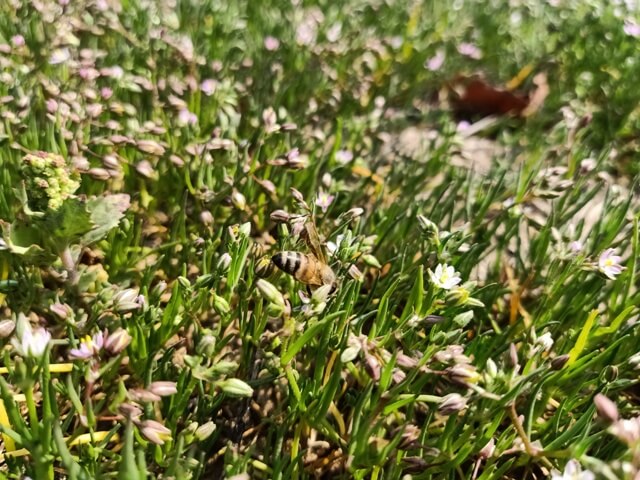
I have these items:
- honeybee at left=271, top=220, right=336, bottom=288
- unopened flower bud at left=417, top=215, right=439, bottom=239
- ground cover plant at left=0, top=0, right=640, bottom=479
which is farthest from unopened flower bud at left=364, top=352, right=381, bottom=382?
unopened flower bud at left=417, top=215, right=439, bottom=239

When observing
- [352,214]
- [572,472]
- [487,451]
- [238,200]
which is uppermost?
[352,214]

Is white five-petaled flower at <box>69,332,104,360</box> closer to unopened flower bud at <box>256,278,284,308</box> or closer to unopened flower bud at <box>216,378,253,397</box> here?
unopened flower bud at <box>216,378,253,397</box>

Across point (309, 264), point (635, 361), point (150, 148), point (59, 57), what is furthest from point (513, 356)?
point (59, 57)

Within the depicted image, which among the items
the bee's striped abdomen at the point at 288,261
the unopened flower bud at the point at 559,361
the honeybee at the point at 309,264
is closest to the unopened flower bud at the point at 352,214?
the honeybee at the point at 309,264

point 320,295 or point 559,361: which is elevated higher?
point 320,295

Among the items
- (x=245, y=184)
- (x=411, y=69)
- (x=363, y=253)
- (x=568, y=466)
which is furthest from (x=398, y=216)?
(x=411, y=69)

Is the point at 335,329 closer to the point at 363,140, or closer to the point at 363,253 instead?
the point at 363,253

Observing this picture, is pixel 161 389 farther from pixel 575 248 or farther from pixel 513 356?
pixel 575 248
